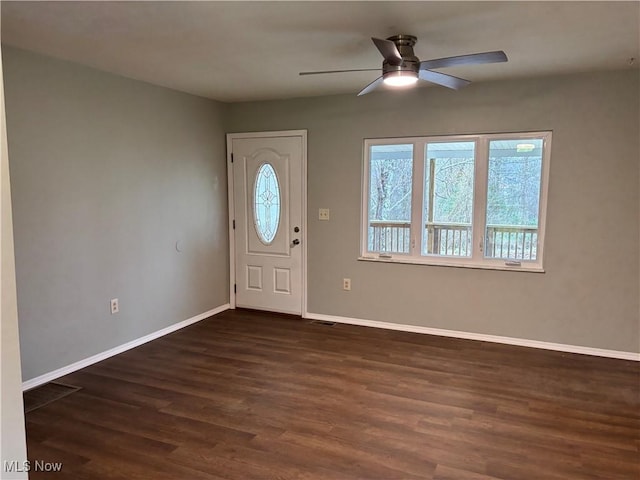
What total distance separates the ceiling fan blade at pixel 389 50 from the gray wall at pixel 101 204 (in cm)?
235

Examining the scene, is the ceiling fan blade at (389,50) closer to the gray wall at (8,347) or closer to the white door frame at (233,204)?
the gray wall at (8,347)

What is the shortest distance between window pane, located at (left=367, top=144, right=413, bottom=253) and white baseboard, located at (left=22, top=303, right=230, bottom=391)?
2022 millimetres

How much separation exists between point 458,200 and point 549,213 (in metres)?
0.77

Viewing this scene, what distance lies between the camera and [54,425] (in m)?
2.69

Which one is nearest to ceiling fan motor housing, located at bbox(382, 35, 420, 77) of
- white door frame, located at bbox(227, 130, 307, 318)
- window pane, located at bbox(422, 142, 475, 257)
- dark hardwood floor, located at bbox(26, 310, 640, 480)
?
window pane, located at bbox(422, 142, 475, 257)

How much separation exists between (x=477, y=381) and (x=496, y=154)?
77.9 inches

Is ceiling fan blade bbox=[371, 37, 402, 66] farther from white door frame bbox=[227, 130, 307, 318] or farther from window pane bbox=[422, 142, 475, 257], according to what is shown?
white door frame bbox=[227, 130, 307, 318]

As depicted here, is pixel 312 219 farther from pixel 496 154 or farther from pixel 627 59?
pixel 627 59

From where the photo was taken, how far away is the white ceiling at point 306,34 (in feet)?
7.61

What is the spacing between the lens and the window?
3.96 meters

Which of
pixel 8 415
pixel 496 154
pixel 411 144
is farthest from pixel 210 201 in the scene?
pixel 8 415

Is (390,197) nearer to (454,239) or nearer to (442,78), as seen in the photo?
(454,239)

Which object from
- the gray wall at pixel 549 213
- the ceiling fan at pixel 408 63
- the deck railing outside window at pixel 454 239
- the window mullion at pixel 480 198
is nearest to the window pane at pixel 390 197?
the deck railing outside window at pixel 454 239

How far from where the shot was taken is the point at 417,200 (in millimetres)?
4316
